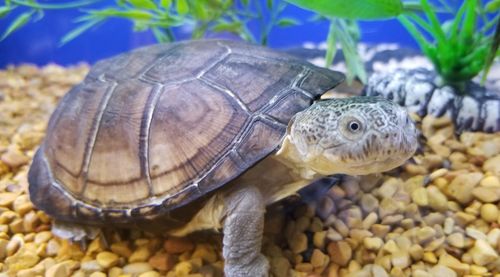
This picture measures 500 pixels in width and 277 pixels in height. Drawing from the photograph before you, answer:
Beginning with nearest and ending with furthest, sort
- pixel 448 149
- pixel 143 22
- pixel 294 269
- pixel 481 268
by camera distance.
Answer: pixel 481 268 < pixel 294 269 < pixel 448 149 < pixel 143 22

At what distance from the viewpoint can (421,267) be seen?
1.44m

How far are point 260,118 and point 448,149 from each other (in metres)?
1.07

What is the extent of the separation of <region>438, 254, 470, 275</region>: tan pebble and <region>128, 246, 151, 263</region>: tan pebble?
1127mm

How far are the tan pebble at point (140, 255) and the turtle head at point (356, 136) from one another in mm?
789

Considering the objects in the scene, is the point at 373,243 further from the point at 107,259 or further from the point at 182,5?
the point at 182,5

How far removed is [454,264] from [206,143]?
98 centimetres

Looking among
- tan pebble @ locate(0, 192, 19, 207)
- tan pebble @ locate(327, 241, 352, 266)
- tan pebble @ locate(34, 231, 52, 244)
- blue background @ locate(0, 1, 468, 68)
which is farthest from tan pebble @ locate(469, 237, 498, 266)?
blue background @ locate(0, 1, 468, 68)

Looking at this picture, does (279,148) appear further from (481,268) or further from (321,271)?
(481,268)

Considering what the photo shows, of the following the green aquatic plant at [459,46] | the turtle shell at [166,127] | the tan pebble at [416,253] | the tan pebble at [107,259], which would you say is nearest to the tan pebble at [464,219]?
the tan pebble at [416,253]

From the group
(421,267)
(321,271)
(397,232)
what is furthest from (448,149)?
(321,271)

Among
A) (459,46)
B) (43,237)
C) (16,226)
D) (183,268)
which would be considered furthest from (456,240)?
(16,226)

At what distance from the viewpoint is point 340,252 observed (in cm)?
152

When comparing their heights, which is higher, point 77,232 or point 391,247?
point 391,247

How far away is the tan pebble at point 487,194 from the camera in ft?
5.28
